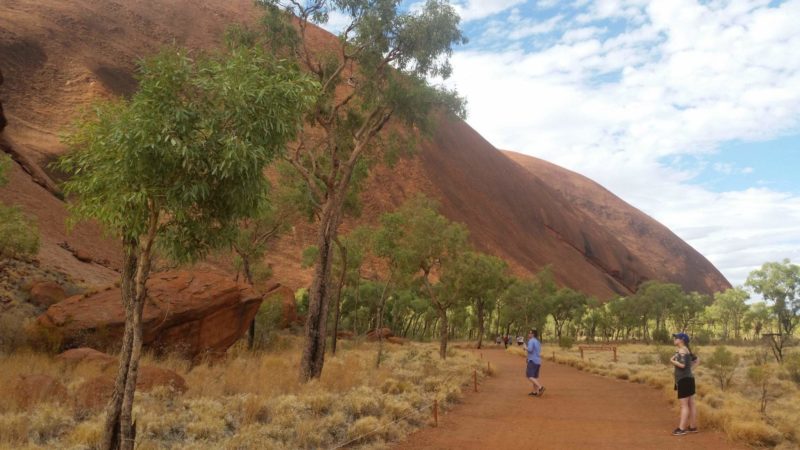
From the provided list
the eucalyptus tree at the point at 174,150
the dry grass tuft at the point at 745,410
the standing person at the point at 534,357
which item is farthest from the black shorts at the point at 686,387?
the eucalyptus tree at the point at 174,150

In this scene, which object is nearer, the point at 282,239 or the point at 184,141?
the point at 184,141

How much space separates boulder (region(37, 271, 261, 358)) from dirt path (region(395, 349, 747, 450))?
931 centimetres

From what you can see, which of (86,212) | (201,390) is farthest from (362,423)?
A: (86,212)

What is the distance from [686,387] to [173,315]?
15.2 m

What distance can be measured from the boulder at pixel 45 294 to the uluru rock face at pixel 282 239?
22.3ft

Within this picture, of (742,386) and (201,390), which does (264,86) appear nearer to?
(201,390)

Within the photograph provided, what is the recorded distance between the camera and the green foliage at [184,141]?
673cm

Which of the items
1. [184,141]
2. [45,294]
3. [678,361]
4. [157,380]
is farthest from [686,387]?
[45,294]

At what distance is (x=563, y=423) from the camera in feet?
39.0

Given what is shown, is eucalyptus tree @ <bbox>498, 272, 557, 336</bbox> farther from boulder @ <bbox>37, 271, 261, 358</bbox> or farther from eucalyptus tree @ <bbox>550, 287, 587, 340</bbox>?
boulder @ <bbox>37, 271, 261, 358</bbox>

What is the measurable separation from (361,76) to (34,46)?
70.7 meters

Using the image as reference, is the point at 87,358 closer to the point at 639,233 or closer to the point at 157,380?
the point at 157,380

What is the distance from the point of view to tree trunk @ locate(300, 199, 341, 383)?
15.3 m

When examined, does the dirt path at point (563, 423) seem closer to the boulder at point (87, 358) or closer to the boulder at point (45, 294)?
the boulder at point (87, 358)
